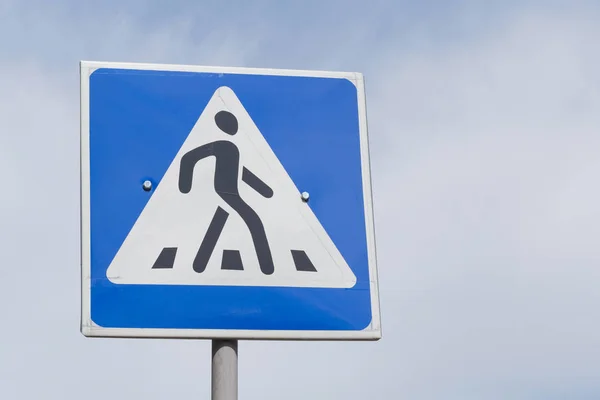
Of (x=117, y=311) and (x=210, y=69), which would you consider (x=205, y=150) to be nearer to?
(x=210, y=69)

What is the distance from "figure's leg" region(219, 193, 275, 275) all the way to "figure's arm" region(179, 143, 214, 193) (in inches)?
3.9

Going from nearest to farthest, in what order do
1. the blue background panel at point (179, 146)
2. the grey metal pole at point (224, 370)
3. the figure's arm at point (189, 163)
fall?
1. the grey metal pole at point (224, 370)
2. the blue background panel at point (179, 146)
3. the figure's arm at point (189, 163)

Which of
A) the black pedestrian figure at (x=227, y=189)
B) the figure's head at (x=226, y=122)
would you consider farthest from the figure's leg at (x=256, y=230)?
the figure's head at (x=226, y=122)

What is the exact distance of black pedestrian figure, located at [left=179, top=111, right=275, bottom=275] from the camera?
8.78ft

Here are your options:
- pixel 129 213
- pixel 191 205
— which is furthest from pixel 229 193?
pixel 129 213

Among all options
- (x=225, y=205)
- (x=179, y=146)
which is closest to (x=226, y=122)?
(x=179, y=146)

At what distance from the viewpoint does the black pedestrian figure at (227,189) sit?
2676 millimetres

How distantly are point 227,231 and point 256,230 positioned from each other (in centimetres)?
8

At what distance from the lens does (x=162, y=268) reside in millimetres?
2645

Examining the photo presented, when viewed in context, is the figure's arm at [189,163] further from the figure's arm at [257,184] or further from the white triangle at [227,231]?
the figure's arm at [257,184]

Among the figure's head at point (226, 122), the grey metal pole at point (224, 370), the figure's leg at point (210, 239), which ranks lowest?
the grey metal pole at point (224, 370)

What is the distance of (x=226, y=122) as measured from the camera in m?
2.84

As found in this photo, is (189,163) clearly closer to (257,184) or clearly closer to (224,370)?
(257,184)

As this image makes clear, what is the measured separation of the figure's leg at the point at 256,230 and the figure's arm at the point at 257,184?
0.18 feet
